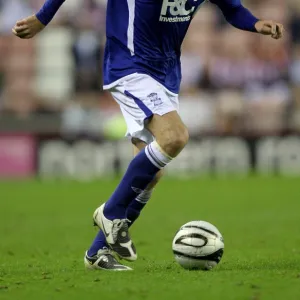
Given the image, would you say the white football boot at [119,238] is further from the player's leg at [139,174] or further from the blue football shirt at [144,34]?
the blue football shirt at [144,34]

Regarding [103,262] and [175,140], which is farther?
[103,262]

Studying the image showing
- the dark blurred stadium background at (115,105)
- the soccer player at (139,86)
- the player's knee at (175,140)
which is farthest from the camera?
the dark blurred stadium background at (115,105)

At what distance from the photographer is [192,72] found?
21719mm

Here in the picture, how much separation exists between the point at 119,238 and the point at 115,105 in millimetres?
15530

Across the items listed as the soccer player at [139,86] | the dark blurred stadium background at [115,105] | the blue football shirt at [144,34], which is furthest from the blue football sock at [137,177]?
the dark blurred stadium background at [115,105]

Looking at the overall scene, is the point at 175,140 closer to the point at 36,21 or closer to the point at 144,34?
the point at 144,34

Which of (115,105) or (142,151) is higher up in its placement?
(142,151)

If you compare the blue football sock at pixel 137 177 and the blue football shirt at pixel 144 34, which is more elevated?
the blue football shirt at pixel 144 34

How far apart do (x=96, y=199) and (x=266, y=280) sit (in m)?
9.60

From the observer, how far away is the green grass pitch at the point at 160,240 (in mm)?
4844

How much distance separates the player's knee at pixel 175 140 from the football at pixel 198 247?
0.61m

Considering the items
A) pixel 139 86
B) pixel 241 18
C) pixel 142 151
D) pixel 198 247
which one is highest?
pixel 241 18

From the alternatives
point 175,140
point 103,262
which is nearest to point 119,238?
point 103,262

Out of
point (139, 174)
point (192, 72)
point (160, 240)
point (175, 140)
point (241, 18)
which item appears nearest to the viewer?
point (175, 140)
